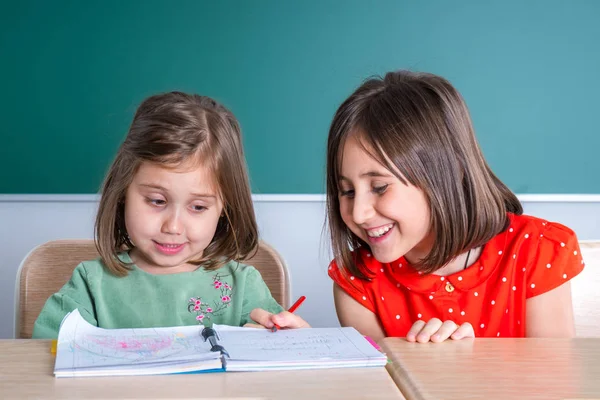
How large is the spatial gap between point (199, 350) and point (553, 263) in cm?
75

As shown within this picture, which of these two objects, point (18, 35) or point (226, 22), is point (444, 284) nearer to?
point (226, 22)

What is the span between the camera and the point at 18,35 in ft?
8.02

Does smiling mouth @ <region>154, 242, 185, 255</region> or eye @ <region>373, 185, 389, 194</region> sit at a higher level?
eye @ <region>373, 185, 389, 194</region>

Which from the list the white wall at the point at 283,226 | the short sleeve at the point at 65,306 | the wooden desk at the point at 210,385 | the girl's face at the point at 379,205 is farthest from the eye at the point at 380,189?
the white wall at the point at 283,226

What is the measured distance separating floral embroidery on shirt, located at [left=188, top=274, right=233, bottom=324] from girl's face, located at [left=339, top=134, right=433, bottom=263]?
0.32 m

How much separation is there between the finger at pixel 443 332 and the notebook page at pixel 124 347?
12.4 inches

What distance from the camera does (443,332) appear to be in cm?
96

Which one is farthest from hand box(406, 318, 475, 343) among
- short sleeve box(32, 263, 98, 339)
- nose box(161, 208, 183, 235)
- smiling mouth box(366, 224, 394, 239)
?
short sleeve box(32, 263, 98, 339)

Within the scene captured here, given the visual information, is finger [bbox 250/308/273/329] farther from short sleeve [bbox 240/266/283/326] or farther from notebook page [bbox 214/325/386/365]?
short sleeve [bbox 240/266/283/326]

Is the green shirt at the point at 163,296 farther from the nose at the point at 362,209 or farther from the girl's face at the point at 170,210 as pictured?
the nose at the point at 362,209

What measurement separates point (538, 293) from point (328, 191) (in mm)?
438

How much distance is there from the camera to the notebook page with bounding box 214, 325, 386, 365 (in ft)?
2.68

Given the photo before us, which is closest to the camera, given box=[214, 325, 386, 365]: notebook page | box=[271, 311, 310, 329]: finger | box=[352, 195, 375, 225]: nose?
box=[214, 325, 386, 365]: notebook page

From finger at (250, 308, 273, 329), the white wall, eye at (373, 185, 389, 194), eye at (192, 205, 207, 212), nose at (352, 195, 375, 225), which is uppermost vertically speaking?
eye at (373, 185, 389, 194)
